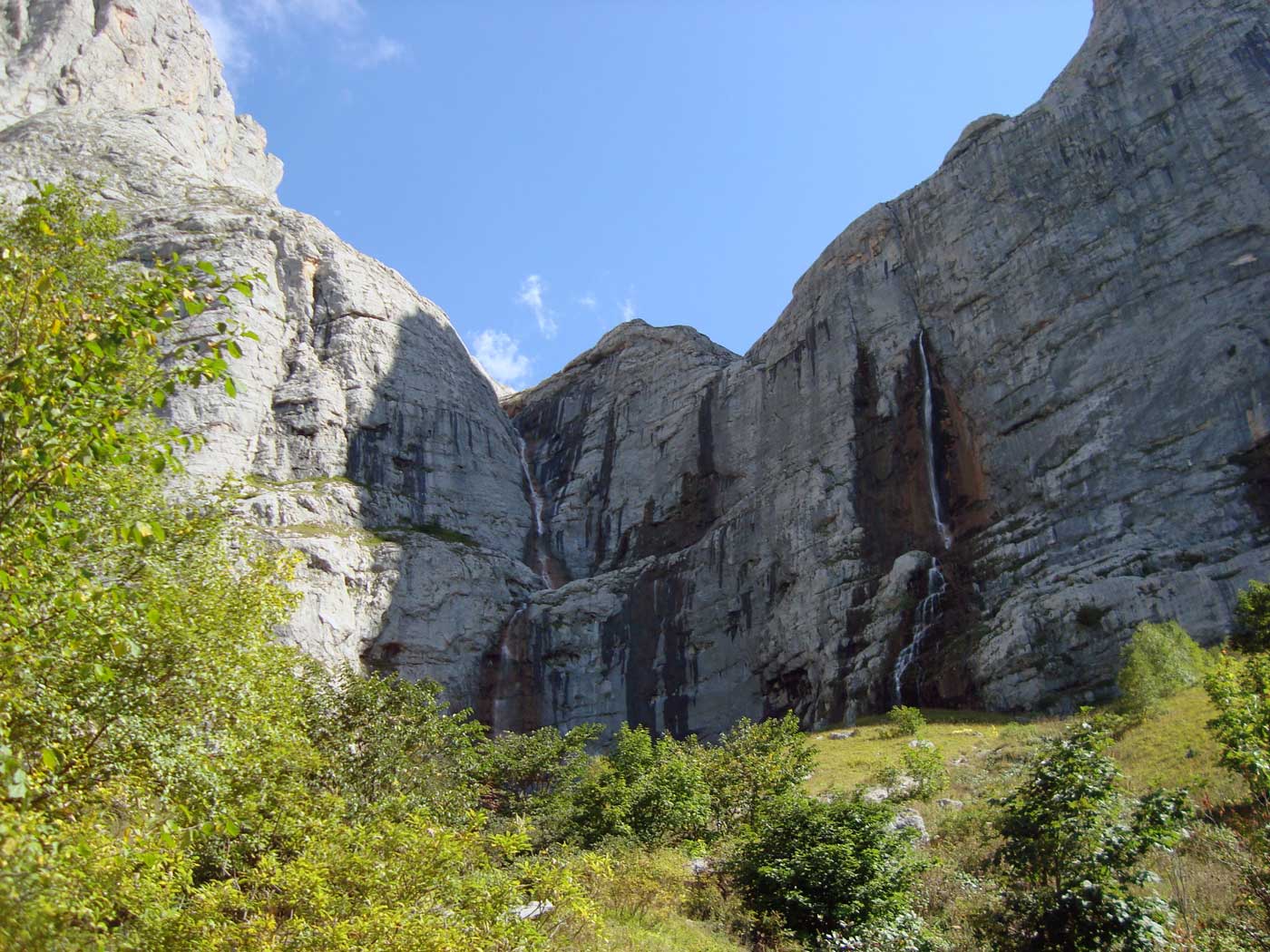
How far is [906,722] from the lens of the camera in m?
34.4

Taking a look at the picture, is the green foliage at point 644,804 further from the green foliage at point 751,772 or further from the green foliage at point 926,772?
the green foliage at point 926,772

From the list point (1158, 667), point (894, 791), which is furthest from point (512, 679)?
point (1158, 667)

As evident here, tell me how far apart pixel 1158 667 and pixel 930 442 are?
1929 centimetres

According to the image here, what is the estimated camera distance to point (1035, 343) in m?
44.8

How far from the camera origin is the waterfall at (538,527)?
2498 inches

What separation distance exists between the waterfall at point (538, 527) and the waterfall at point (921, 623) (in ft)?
81.4

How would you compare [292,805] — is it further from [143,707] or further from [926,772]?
[926,772]

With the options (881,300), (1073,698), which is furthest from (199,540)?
(881,300)

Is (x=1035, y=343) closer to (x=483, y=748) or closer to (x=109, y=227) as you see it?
(x=483, y=748)

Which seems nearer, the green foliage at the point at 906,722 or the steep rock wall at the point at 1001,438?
the green foliage at the point at 906,722

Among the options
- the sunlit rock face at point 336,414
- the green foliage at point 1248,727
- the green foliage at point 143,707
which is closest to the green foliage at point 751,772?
the green foliage at point 1248,727

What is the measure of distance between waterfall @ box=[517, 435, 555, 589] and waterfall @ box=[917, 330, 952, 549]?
80.6ft

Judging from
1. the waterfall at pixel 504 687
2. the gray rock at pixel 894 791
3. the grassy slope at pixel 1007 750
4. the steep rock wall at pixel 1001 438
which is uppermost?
the steep rock wall at pixel 1001 438

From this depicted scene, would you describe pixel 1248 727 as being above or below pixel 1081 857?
above
